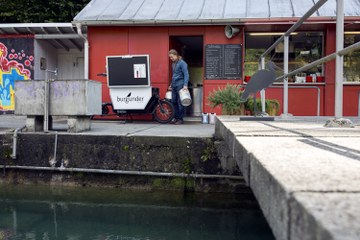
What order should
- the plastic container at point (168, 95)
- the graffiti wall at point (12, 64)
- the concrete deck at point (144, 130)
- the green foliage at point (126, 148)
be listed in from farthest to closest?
1. the graffiti wall at point (12, 64)
2. the plastic container at point (168, 95)
3. the concrete deck at point (144, 130)
4. the green foliage at point (126, 148)

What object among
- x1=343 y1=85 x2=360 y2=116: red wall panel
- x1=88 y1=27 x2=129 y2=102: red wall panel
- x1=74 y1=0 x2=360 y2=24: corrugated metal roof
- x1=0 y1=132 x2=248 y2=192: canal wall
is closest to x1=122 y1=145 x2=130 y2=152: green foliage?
x1=0 y1=132 x2=248 y2=192: canal wall

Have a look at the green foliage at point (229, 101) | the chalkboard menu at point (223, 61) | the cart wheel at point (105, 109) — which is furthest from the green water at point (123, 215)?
the chalkboard menu at point (223, 61)

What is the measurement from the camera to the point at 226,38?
9.46m

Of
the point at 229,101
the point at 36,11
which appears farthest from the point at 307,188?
the point at 36,11

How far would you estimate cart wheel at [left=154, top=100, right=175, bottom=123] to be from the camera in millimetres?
8617

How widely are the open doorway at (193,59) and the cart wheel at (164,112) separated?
5.83ft

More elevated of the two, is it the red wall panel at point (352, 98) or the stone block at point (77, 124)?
the red wall panel at point (352, 98)

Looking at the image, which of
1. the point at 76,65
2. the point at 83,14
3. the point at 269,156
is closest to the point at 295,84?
the point at 83,14

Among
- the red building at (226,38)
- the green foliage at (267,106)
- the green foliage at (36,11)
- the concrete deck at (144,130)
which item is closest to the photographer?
the concrete deck at (144,130)

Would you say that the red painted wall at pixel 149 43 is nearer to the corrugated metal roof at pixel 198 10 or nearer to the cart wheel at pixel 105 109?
the corrugated metal roof at pixel 198 10

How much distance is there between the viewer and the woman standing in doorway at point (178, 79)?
26.7 ft

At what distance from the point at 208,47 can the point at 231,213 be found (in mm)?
5849

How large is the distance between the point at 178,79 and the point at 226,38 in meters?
1.94

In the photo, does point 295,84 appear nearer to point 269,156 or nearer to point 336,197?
point 269,156
